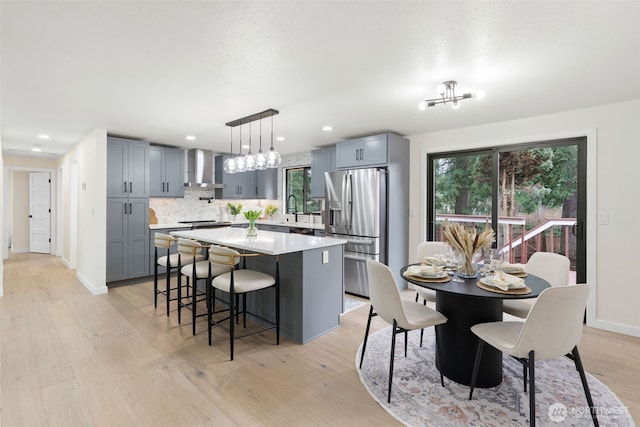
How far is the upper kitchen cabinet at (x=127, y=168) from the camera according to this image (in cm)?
468

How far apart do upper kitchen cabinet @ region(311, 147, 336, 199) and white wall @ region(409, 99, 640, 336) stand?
298 centimetres

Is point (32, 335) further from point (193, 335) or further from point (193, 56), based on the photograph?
point (193, 56)

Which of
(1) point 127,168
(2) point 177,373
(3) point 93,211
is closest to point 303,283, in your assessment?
(2) point 177,373

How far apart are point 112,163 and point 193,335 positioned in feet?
10.4

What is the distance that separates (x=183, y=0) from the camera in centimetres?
158

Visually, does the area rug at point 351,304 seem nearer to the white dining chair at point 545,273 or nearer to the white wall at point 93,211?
the white dining chair at point 545,273

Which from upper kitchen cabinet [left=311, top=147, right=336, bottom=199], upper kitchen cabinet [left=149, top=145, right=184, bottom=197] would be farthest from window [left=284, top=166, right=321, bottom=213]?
upper kitchen cabinet [left=149, top=145, right=184, bottom=197]

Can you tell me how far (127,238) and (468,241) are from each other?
4.83m

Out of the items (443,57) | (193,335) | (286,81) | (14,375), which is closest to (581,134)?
(443,57)

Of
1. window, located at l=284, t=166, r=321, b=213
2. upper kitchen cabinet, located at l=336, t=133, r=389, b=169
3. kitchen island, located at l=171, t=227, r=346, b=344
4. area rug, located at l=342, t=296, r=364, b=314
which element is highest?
upper kitchen cabinet, located at l=336, t=133, r=389, b=169

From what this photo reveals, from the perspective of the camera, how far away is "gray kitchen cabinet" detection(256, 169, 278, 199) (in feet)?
22.4

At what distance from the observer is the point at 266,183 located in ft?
22.4

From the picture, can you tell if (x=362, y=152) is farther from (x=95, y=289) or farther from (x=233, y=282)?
(x=95, y=289)

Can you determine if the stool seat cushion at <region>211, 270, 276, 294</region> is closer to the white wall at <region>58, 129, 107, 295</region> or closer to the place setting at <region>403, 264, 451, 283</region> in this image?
the place setting at <region>403, 264, 451, 283</region>
